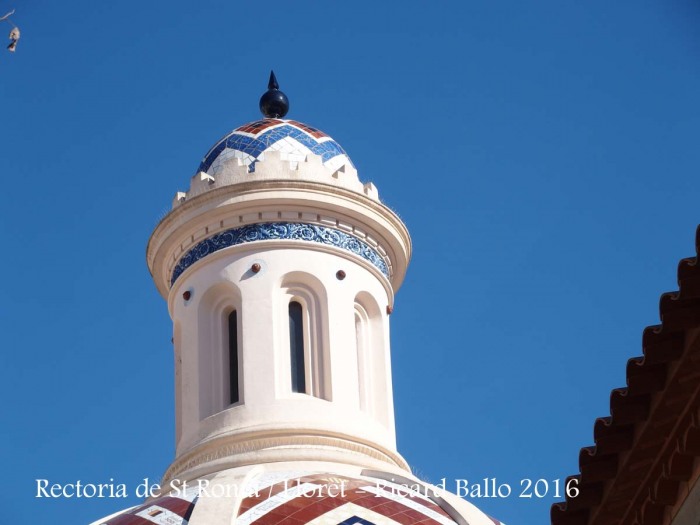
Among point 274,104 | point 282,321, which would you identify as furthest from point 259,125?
point 282,321

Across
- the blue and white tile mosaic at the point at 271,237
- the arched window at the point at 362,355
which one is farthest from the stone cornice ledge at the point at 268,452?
the blue and white tile mosaic at the point at 271,237

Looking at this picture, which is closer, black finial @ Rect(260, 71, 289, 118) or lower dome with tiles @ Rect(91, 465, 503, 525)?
lower dome with tiles @ Rect(91, 465, 503, 525)

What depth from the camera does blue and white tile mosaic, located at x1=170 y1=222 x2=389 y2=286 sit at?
72.3 ft

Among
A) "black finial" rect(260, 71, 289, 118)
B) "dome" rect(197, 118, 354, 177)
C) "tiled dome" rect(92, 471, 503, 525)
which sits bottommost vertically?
"tiled dome" rect(92, 471, 503, 525)

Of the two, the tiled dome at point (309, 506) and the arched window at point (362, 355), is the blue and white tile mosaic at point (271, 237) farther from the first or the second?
the tiled dome at point (309, 506)

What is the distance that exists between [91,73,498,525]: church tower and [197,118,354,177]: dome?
0.02m

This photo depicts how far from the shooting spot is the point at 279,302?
2166 cm

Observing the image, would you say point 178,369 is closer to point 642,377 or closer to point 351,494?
point 351,494

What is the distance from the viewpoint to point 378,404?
71.7ft

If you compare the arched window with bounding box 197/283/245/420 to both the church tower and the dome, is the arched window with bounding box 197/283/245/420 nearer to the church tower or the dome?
the church tower

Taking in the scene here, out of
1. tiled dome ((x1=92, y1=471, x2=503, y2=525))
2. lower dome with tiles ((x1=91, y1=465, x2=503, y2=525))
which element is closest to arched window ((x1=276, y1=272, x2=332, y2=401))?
lower dome with tiles ((x1=91, y1=465, x2=503, y2=525))

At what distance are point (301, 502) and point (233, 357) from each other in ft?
10.6

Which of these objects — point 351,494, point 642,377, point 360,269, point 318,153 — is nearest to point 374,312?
point 360,269

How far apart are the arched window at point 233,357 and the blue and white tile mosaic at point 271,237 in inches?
30.7
